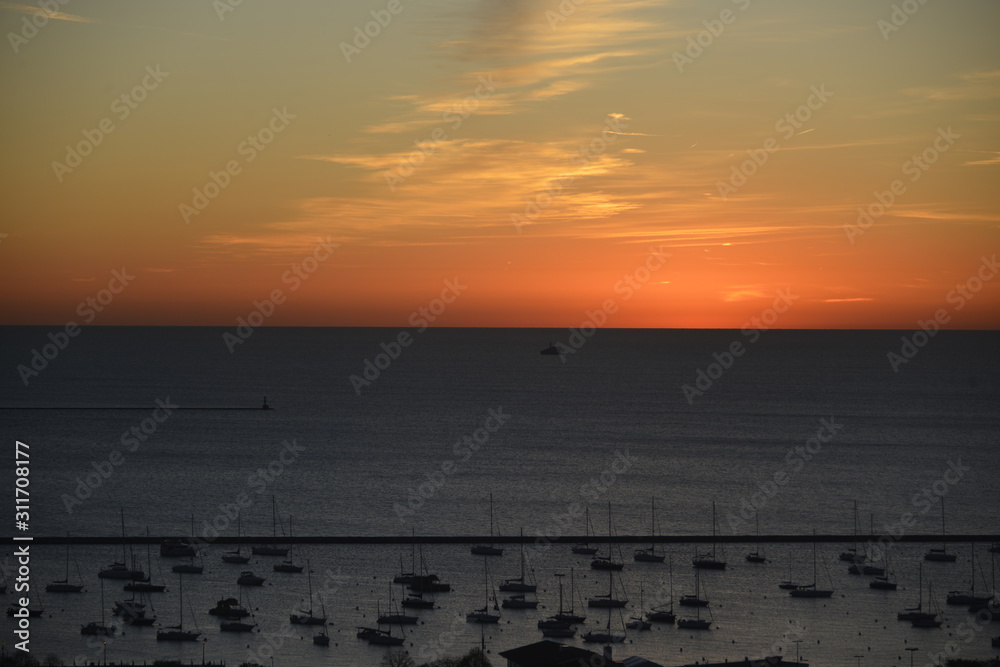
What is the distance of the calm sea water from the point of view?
34.7 metres

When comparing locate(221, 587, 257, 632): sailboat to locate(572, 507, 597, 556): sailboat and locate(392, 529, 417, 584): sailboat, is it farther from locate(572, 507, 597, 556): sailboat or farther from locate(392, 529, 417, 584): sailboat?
locate(572, 507, 597, 556): sailboat

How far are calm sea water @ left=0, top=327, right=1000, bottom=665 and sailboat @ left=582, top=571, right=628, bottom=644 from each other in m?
0.50

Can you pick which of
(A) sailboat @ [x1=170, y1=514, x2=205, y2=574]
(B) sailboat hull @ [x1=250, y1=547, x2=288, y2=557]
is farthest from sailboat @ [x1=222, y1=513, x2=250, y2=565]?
(A) sailboat @ [x1=170, y1=514, x2=205, y2=574]

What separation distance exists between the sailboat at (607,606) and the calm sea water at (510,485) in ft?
1.63

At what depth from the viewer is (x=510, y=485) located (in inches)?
2594

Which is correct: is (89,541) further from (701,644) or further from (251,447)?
(251,447)

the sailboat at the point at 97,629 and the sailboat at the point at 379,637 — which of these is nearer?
the sailboat at the point at 379,637

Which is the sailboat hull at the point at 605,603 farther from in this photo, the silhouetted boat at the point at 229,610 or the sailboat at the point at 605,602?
the silhouetted boat at the point at 229,610

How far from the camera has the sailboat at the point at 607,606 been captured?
3281cm

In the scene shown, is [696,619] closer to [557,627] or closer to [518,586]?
[557,627]

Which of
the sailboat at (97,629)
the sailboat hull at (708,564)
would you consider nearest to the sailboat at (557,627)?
the sailboat hull at (708,564)

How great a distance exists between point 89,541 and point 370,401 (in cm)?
8207

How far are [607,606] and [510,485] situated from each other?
2923cm

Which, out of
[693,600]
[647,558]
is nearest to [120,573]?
[647,558]
